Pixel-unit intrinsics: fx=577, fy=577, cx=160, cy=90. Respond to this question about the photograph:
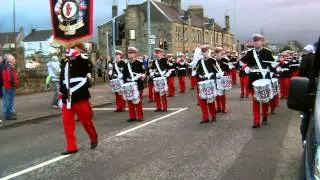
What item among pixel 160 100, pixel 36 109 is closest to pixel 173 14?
pixel 36 109

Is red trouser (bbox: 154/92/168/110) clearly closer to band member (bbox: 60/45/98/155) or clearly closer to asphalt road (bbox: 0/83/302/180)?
asphalt road (bbox: 0/83/302/180)

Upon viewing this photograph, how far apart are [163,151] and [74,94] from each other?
1792 millimetres

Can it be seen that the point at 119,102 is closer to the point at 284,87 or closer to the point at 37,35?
the point at 284,87

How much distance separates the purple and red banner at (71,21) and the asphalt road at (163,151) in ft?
6.69

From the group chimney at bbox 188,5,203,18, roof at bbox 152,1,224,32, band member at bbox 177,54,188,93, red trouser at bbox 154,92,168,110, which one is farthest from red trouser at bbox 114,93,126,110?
chimney at bbox 188,5,203,18

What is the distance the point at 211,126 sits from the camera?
1305 cm

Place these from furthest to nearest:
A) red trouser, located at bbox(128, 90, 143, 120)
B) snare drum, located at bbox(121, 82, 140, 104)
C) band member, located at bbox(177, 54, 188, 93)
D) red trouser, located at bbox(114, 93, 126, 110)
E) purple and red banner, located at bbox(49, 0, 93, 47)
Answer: band member, located at bbox(177, 54, 188, 93), red trouser, located at bbox(114, 93, 126, 110), red trouser, located at bbox(128, 90, 143, 120), snare drum, located at bbox(121, 82, 140, 104), purple and red banner, located at bbox(49, 0, 93, 47)

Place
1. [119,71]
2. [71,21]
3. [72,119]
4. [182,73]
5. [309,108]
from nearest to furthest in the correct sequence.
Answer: [309,108], [72,119], [71,21], [119,71], [182,73]

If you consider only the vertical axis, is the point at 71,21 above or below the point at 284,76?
above

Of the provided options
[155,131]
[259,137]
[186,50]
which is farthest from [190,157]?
[186,50]

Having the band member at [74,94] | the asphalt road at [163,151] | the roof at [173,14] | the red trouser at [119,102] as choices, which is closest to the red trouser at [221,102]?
the asphalt road at [163,151]

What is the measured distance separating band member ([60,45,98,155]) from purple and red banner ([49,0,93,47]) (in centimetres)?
85

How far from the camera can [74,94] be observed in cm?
980

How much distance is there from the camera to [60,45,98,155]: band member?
382 inches
